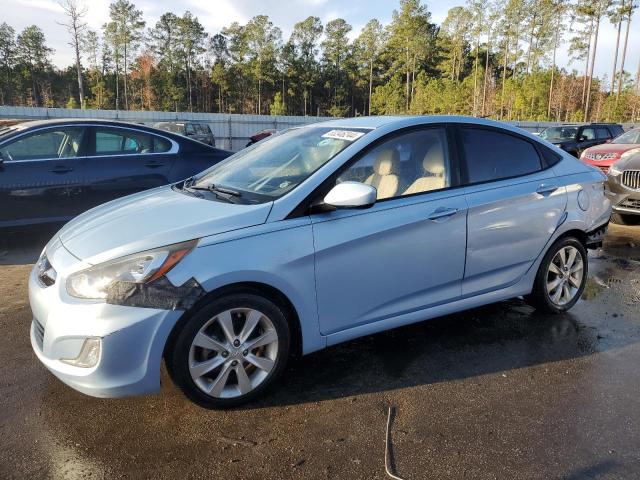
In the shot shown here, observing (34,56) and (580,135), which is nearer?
(580,135)

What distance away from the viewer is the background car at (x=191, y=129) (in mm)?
19828

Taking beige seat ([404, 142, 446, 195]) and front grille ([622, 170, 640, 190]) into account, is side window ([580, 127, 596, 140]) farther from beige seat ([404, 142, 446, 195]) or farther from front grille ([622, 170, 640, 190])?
beige seat ([404, 142, 446, 195])

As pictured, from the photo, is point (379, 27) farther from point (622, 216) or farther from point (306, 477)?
point (306, 477)

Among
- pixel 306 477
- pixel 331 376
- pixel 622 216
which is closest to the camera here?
pixel 306 477

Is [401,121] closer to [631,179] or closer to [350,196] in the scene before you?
[350,196]


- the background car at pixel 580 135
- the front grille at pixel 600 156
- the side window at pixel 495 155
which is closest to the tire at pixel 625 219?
the front grille at pixel 600 156

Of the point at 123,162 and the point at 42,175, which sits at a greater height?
the point at 123,162

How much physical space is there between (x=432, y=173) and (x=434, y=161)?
104 mm

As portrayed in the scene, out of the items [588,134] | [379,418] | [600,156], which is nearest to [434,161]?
[379,418]

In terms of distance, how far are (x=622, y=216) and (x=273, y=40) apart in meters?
76.3

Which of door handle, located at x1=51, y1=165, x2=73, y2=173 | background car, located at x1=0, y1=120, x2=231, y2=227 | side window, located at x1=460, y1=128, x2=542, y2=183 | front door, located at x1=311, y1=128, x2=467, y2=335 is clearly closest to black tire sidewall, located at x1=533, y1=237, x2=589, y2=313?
side window, located at x1=460, y1=128, x2=542, y2=183

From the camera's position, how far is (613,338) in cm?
384

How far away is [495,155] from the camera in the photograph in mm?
3779

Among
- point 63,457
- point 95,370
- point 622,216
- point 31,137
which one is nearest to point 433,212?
point 95,370
